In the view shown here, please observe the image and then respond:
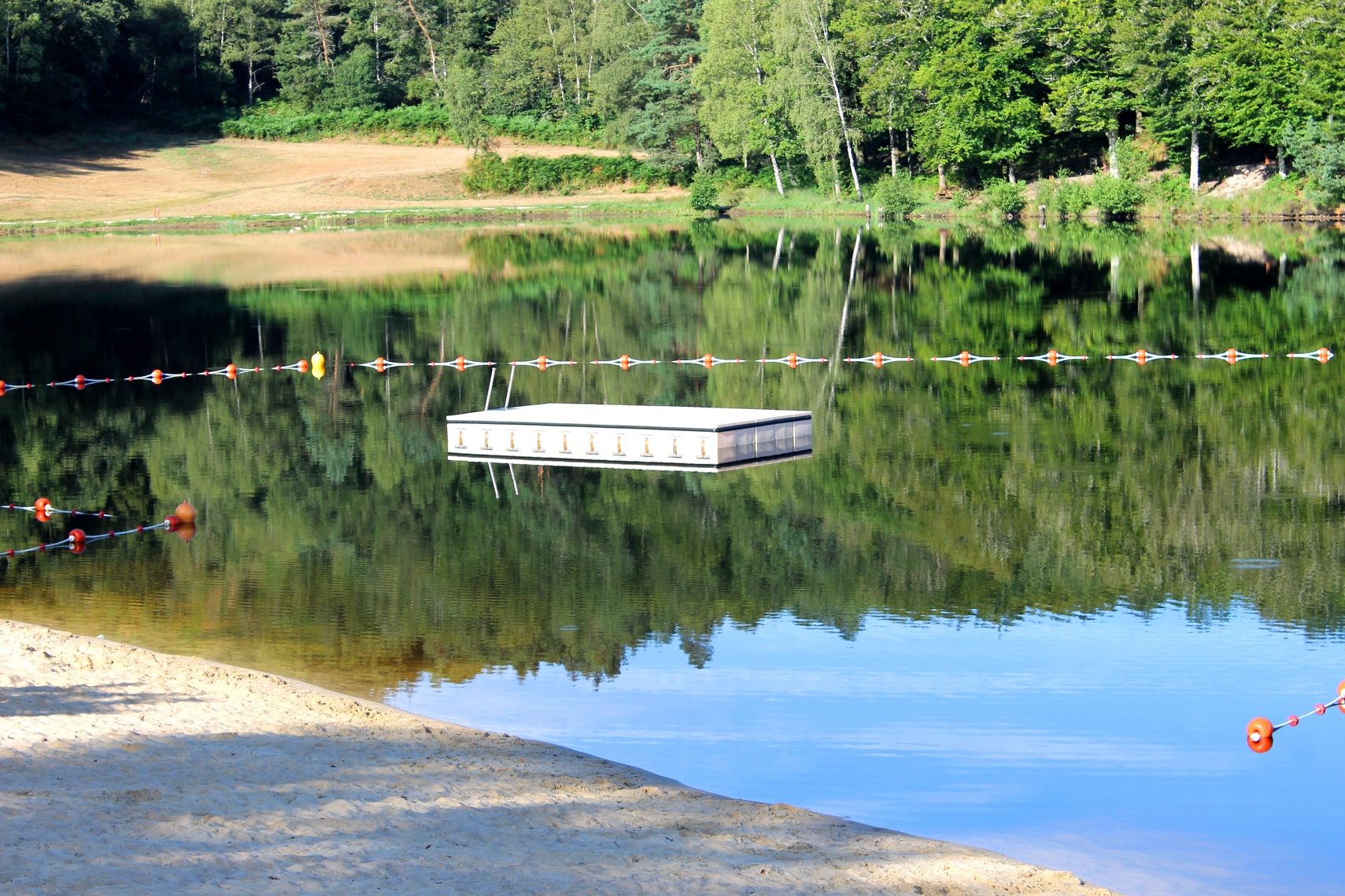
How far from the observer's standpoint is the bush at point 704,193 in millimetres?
82812

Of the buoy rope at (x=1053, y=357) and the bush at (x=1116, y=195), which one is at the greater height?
the bush at (x=1116, y=195)

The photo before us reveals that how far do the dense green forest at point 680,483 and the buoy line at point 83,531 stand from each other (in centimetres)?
27

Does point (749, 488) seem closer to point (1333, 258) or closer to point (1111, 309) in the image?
point (1111, 309)

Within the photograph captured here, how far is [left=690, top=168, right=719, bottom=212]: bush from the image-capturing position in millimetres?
82812

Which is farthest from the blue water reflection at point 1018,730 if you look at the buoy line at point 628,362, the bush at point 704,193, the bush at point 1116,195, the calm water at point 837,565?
the bush at point 704,193

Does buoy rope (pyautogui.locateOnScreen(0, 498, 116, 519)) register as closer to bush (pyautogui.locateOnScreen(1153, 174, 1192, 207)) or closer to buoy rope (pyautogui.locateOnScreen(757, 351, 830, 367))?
buoy rope (pyautogui.locateOnScreen(757, 351, 830, 367))

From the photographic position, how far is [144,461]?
2266 cm

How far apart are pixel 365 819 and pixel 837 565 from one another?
7.77m

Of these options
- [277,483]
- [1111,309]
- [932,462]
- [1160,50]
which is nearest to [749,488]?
[932,462]

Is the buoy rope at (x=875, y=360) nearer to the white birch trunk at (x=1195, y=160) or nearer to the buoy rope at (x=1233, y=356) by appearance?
the buoy rope at (x=1233, y=356)

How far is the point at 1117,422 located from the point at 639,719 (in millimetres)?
14554

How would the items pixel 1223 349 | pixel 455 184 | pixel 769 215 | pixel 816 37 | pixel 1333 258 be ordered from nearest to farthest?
1. pixel 1223 349
2. pixel 1333 258
3. pixel 816 37
4. pixel 769 215
5. pixel 455 184

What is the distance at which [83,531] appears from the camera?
18.1 m

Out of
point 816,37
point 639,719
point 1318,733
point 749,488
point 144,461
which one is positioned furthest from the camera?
point 816,37
